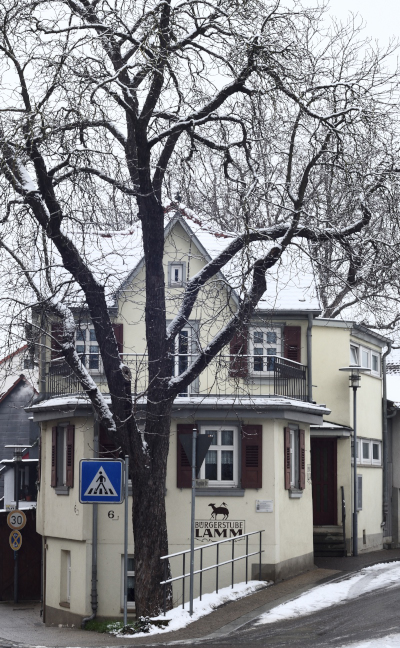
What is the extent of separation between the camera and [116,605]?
2112 cm

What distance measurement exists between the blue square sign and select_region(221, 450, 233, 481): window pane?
805cm

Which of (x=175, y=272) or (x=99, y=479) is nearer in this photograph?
(x=99, y=479)

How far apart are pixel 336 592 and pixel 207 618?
10.1ft

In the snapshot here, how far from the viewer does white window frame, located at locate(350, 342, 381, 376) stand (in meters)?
28.4

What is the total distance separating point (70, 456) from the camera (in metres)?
22.5

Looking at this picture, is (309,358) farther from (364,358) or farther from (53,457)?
(53,457)

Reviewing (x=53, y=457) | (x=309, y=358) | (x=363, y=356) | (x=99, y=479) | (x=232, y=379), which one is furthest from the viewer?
(x=363, y=356)

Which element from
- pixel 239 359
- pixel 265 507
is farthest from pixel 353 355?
pixel 265 507

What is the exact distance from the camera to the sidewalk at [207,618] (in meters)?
14.2

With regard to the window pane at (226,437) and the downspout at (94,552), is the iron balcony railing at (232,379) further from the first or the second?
the downspout at (94,552)

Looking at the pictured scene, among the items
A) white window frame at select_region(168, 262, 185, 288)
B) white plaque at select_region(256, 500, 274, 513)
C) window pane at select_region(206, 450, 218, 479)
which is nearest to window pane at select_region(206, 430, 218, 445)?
window pane at select_region(206, 450, 218, 479)

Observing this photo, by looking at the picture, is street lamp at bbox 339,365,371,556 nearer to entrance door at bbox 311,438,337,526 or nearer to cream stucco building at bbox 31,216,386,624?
cream stucco building at bbox 31,216,386,624

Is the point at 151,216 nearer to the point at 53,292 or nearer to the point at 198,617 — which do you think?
the point at 53,292

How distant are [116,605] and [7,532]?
1045 cm
